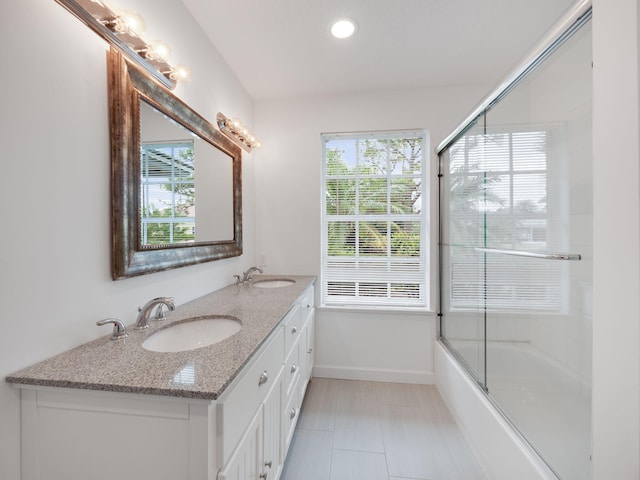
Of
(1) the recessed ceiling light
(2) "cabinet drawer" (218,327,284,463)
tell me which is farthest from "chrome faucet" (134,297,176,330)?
(1) the recessed ceiling light

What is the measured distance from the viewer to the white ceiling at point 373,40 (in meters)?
1.50

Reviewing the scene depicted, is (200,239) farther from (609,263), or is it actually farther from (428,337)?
(428,337)

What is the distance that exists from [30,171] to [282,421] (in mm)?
1363

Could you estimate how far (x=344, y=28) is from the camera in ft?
5.38

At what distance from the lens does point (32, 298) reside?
77 centimetres

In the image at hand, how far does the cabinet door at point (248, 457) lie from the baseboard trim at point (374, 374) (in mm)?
1491

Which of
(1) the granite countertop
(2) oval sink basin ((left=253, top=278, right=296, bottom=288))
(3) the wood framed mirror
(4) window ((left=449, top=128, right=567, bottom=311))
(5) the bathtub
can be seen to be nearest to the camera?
(1) the granite countertop

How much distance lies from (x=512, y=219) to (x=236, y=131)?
2.02 metres

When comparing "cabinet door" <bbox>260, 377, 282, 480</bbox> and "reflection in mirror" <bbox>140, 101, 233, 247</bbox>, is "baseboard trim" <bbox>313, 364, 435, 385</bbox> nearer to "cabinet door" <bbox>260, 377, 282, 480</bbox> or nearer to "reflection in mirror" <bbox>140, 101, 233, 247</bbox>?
"cabinet door" <bbox>260, 377, 282, 480</bbox>

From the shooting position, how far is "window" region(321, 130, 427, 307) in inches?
96.5

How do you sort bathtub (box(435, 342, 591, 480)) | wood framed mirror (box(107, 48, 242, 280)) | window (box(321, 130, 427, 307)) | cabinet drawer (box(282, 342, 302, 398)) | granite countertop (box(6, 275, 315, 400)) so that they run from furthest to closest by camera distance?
window (box(321, 130, 427, 307))
cabinet drawer (box(282, 342, 302, 398))
bathtub (box(435, 342, 591, 480))
wood framed mirror (box(107, 48, 242, 280))
granite countertop (box(6, 275, 315, 400))

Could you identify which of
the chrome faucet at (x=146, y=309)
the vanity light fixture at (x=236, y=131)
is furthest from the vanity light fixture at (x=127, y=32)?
the chrome faucet at (x=146, y=309)

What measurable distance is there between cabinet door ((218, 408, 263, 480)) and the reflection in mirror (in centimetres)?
86

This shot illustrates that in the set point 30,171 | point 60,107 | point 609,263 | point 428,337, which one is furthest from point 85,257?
point 428,337
